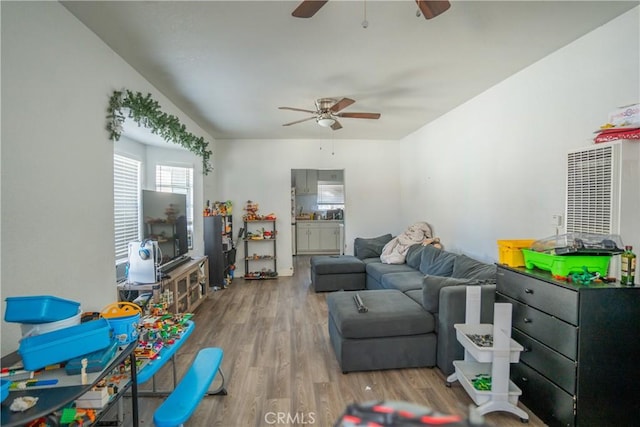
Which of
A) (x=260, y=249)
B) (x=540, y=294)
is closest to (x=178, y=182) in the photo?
(x=260, y=249)

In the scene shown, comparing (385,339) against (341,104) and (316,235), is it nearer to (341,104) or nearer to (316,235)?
(341,104)

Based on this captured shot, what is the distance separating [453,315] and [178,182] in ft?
13.4

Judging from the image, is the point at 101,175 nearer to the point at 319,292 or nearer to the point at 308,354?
the point at 308,354

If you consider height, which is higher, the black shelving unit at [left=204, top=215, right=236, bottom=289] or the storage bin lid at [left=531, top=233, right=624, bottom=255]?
the storage bin lid at [left=531, top=233, right=624, bottom=255]

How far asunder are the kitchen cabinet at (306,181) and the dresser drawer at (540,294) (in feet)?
21.4

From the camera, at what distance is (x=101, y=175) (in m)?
2.20

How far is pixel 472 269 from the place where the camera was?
300 centimetres

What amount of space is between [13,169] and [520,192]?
12.1 ft

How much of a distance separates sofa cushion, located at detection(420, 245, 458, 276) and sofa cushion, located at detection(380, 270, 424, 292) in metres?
0.14

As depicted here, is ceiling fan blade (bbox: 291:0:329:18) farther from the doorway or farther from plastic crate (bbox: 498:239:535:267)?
the doorway

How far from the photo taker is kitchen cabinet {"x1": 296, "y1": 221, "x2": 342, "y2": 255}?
8.27 m

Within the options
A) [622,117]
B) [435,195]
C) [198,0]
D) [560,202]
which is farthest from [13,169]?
[435,195]

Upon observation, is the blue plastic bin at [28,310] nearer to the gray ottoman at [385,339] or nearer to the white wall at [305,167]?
the gray ottoman at [385,339]

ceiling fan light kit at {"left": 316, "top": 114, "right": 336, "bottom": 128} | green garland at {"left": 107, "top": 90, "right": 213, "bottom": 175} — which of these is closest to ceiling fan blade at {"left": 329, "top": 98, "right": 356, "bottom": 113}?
ceiling fan light kit at {"left": 316, "top": 114, "right": 336, "bottom": 128}
